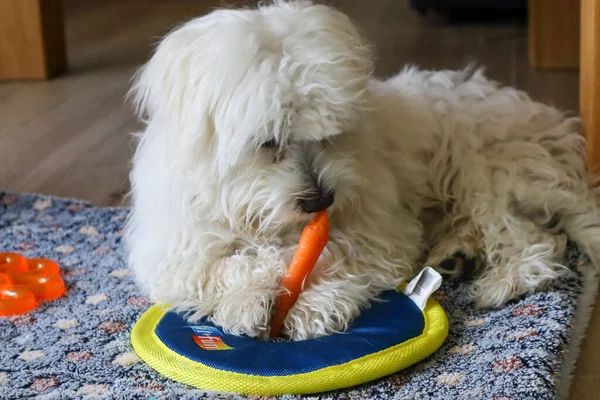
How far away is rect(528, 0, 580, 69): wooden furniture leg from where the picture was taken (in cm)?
344

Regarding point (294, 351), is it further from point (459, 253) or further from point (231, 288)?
point (459, 253)

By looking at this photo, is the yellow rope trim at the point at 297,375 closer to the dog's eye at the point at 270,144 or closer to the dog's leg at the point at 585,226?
the dog's eye at the point at 270,144

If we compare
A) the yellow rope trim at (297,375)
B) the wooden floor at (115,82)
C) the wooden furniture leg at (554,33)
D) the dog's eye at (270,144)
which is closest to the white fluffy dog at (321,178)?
the dog's eye at (270,144)

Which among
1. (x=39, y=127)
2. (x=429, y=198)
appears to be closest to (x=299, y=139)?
(x=429, y=198)

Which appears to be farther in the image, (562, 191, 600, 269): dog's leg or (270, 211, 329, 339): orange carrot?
(562, 191, 600, 269): dog's leg

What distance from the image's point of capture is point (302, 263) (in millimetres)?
1570

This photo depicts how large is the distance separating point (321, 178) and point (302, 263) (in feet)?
0.59

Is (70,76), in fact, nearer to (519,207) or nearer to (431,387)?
(519,207)

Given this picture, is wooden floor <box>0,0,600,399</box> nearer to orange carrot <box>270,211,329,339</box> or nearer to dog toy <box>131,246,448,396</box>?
dog toy <box>131,246,448,396</box>

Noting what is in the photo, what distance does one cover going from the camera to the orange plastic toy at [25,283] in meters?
1.70

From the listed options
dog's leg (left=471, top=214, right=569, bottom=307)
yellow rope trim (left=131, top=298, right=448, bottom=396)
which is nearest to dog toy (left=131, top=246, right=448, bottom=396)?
yellow rope trim (left=131, top=298, right=448, bottom=396)

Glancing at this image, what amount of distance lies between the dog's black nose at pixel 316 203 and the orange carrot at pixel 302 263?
53 mm

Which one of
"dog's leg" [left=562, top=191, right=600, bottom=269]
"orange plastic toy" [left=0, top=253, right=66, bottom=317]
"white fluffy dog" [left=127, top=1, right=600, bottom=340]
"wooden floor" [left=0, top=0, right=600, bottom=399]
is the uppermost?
"white fluffy dog" [left=127, top=1, right=600, bottom=340]

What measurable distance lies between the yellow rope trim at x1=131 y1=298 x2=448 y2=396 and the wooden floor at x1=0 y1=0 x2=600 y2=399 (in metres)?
0.27
